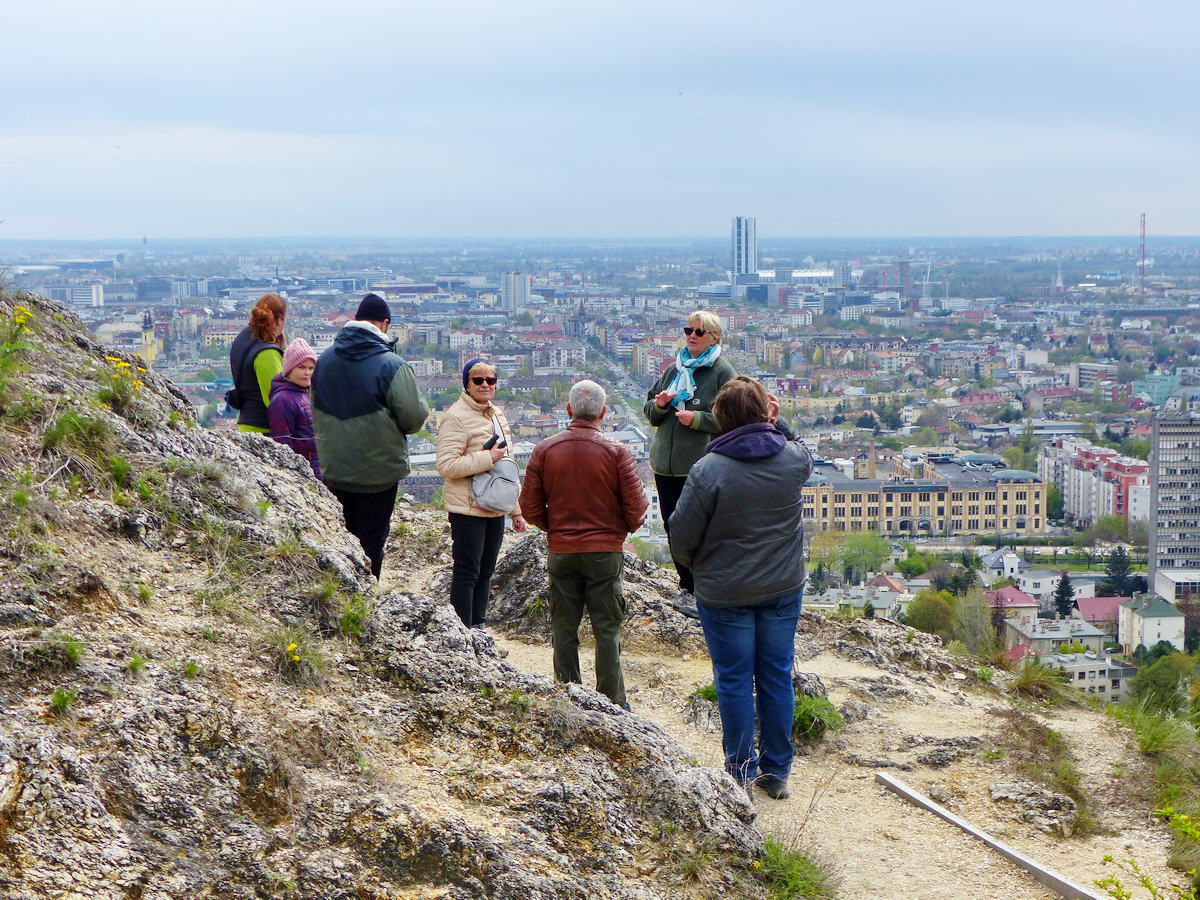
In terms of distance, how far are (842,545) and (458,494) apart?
3780 cm

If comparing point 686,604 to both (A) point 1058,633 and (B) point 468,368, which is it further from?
(A) point 1058,633

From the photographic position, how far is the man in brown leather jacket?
14.2ft

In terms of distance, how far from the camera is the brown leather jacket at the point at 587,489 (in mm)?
4336

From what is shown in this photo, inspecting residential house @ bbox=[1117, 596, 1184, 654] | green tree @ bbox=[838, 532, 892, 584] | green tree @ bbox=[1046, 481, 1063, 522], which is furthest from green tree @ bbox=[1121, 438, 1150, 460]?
residential house @ bbox=[1117, 596, 1184, 654]

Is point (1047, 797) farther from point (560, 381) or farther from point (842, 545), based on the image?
point (560, 381)

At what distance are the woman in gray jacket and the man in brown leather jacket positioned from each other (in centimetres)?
31

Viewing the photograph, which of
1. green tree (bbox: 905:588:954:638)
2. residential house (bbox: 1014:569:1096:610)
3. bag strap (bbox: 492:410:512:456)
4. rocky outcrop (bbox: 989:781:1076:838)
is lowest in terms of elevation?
residential house (bbox: 1014:569:1096:610)

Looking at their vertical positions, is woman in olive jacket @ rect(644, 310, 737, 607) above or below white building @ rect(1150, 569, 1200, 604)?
above

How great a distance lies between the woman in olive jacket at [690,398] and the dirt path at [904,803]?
71cm

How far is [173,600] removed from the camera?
11.9 feet

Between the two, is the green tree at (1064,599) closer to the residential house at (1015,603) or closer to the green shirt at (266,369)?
the residential house at (1015,603)

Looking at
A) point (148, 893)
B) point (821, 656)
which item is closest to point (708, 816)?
point (148, 893)

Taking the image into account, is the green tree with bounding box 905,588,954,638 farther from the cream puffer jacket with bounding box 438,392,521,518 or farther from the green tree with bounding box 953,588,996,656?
the cream puffer jacket with bounding box 438,392,521,518

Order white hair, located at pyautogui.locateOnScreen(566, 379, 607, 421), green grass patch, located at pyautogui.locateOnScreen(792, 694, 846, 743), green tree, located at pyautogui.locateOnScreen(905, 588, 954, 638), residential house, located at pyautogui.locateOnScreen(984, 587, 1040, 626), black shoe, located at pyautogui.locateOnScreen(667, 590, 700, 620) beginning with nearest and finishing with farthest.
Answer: white hair, located at pyautogui.locateOnScreen(566, 379, 607, 421), green grass patch, located at pyautogui.locateOnScreen(792, 694, 846, 743), black shoe, located at pyautogui.locateOnScreen(667, 590, 700, 620), green tree, located at pyautogui.locateOnScreen(905, 588, 954, 638), residential house, located at pyautogui.locateOnScreen(984, 587, 1040, 626)
